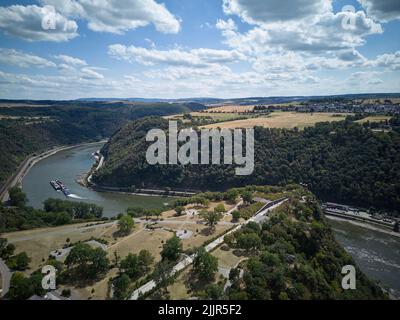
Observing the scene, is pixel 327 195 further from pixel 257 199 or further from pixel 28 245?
pixel 28 245

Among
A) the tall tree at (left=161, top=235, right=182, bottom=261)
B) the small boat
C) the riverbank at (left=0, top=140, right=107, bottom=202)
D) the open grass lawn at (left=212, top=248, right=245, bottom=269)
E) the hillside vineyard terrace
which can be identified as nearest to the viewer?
the open grass lawn at (left=212, top=248, right=245, bottom=269)

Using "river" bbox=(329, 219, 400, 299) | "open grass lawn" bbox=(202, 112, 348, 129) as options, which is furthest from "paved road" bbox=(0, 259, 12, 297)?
"open grass lawn" bbox=(202, 112, 348, 129)

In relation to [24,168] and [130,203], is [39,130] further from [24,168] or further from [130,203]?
[130,203]

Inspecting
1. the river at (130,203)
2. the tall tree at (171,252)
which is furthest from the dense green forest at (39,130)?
the tall tree at (171,252)

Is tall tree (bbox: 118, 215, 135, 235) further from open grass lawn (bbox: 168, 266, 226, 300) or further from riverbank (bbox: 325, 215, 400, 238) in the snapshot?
riverbank (bbox: 325, 215, 400, 238)
